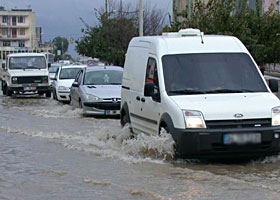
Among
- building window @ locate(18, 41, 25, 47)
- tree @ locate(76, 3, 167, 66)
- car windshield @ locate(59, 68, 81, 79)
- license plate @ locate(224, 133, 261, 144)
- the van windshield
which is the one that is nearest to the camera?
license plate @ locate(224, 133, 261, 144)

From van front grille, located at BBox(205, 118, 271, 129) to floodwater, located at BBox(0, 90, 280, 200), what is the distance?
0.64m

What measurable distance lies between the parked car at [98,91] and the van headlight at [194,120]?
29.1 ft

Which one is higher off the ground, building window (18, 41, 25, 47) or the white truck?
the white truck

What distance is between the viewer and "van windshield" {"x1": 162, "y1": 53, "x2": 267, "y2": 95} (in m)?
10.1

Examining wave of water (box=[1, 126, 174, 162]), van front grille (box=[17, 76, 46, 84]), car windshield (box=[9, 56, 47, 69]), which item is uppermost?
car windshield (box=[9, 56, 47, 69])

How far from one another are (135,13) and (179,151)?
145 ft

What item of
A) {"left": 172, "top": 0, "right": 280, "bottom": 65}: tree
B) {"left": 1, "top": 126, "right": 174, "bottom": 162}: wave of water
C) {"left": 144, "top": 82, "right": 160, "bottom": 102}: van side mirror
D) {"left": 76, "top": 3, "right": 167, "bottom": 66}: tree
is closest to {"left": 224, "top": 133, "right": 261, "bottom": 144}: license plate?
{"left": 1, "top": 126, "right": 174, "bottom": 162}: wave of water

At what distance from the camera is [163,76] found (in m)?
10.3

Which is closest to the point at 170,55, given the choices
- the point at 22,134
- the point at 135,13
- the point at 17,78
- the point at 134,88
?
the point at 134,88

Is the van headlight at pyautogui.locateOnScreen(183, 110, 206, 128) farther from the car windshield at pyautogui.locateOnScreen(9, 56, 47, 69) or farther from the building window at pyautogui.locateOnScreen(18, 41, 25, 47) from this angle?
the building window at pyautogui.locateOnScreen(18, 41, 25, 47)

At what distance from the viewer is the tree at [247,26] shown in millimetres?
22656

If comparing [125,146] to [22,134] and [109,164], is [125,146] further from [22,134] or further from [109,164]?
[22,134]

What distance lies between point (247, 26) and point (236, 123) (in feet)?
48.4

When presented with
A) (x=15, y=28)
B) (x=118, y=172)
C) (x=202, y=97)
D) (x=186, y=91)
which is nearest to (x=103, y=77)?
(x=186, y=91)
